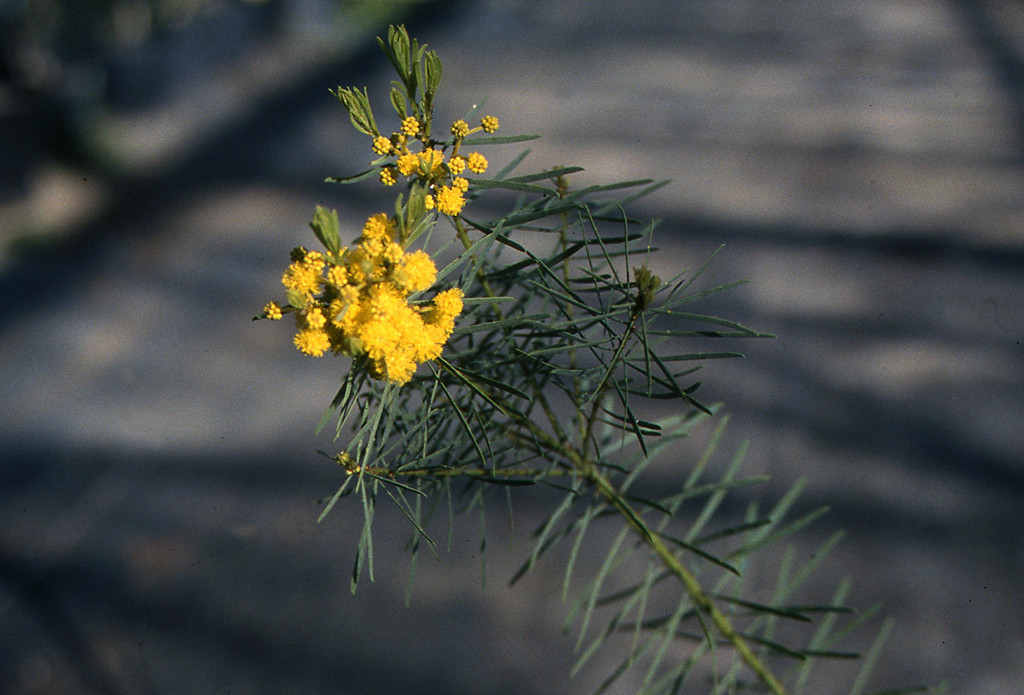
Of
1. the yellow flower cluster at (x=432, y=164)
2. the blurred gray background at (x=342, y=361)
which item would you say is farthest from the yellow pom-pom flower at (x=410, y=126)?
the blurred gray background at (x=342, y=361)

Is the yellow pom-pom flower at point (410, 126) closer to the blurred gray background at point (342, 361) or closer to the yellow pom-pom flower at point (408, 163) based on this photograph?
the yellow pom-pom flower at point (408, 163)

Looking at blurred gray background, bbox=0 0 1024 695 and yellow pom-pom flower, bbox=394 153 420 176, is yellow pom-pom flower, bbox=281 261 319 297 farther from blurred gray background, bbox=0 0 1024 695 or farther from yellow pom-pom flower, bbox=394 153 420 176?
blurred gray background, bbox=0 0 1024 695

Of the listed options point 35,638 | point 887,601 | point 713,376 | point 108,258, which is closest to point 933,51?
point 713,376

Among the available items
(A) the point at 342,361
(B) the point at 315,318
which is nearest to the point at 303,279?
(B) the point at 315,318

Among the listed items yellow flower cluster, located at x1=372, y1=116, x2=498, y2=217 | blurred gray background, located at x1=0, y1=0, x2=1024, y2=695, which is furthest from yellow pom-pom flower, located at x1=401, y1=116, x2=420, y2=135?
blurred gray background, located at x1=0, y1=0, x2=1024, y2=695

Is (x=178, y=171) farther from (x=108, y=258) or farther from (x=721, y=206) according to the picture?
(x=721, y=206)
